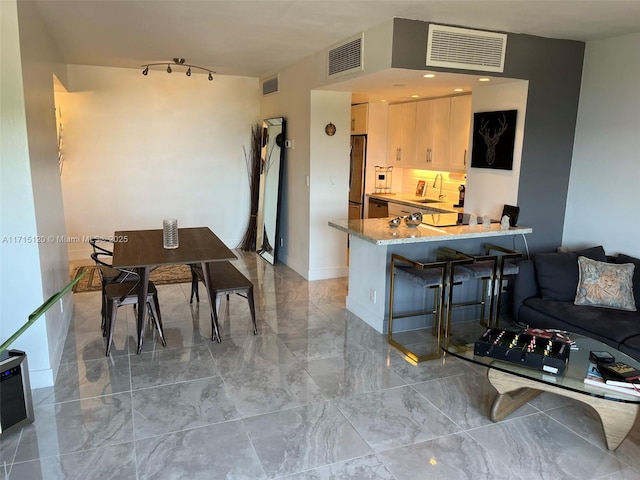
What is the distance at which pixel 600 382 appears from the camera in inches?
94.3

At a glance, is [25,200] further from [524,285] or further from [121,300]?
[524,285]

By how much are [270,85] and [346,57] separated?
7.72 feet

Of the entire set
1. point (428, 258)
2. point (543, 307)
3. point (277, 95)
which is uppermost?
point (277, 95)

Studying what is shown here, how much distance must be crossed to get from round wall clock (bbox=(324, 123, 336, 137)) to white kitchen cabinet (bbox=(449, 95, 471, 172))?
4.96 feet

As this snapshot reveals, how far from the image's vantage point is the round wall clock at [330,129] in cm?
525

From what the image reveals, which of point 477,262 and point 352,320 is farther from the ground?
point 477,262

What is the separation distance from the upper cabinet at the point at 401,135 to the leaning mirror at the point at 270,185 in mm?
1785

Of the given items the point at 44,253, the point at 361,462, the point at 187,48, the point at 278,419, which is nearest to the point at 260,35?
the point at 187,48

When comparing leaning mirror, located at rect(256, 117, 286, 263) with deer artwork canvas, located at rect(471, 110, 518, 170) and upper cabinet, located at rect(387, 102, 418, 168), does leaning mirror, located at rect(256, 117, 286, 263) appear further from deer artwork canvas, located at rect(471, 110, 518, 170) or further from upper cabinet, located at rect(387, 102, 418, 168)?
deer artwork canvas, located at rect(471, 110, 518, 170)

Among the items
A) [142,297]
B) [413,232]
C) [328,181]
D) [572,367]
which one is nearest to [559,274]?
[413,232]

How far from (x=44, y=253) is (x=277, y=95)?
3726mm

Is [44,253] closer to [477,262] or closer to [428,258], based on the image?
[428,258]

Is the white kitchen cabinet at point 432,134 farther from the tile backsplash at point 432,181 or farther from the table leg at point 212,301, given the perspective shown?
the table leg at point 212,301

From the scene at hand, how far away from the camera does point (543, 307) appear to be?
373 centimetres
